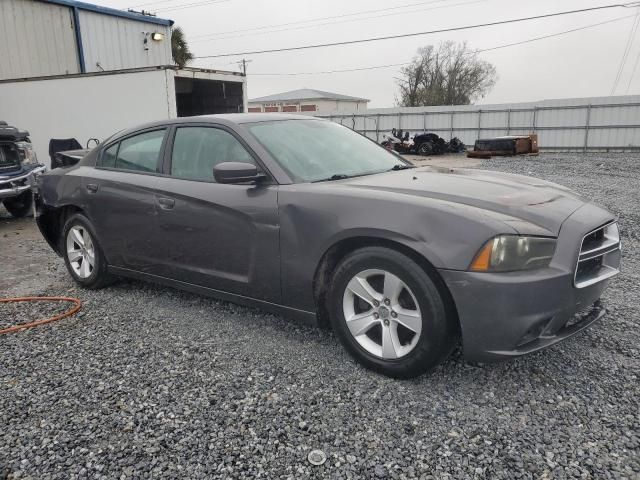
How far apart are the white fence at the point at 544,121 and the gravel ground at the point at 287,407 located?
909 inches

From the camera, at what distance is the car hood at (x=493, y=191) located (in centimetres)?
265

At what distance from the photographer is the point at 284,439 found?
2326 mm

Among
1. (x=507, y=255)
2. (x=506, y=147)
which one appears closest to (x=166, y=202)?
(x=507, y=255)

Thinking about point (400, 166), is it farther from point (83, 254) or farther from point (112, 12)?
point (112, 12)

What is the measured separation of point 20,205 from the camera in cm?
875

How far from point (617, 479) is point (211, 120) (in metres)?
3.16

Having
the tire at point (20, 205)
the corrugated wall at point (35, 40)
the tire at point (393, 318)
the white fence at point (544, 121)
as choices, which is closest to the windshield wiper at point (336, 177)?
the tire at point (393, 318)

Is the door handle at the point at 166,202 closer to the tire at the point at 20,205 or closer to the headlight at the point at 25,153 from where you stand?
the headlight at the point at 25,153

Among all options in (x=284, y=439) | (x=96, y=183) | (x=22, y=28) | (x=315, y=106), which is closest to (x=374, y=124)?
(x=22, y=28)

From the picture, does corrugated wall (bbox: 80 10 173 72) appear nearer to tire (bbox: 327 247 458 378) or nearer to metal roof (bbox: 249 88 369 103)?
tire (bbox: 327 247 458 378)

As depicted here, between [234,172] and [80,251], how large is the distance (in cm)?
228

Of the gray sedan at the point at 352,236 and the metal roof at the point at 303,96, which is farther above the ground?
the metal roof at the point at 303,96

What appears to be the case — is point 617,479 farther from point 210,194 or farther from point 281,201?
point 210,194

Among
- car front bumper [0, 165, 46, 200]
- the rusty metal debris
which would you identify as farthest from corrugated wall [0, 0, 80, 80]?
the rusty metal debris
